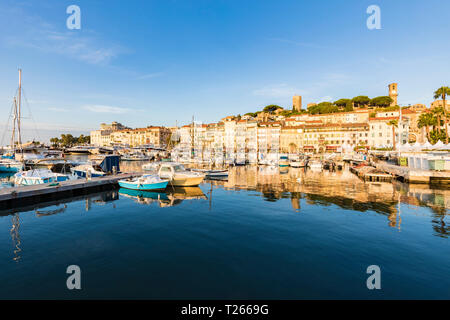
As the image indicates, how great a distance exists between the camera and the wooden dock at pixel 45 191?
17688 millimetres

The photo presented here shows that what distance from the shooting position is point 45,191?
1981 centimetres

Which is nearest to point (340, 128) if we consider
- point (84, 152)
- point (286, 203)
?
point (286, 203)

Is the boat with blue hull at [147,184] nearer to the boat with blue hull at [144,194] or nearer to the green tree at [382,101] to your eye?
the boat with blue hull at [144,194]

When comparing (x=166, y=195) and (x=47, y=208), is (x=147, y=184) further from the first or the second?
(x=47, y=208)

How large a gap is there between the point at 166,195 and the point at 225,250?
45.6 ft

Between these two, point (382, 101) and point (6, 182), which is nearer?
point (6, 182)

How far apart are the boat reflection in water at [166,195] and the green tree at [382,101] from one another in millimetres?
141437

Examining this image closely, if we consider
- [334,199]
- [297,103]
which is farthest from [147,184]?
[297,103]

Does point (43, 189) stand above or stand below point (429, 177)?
Answer: above

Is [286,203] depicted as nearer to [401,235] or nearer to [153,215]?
[401,235]

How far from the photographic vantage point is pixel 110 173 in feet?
103

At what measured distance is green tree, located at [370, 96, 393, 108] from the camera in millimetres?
127000
